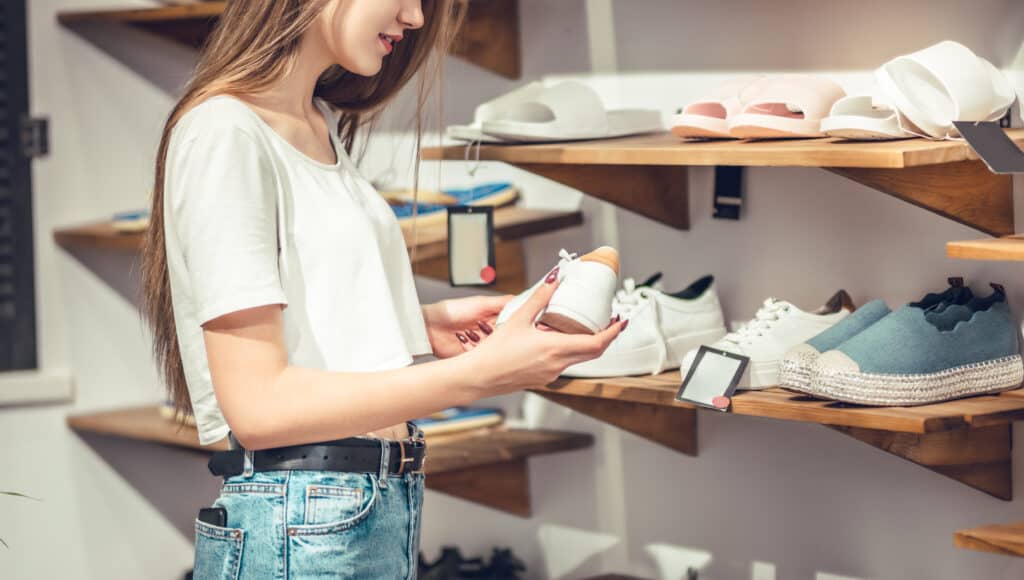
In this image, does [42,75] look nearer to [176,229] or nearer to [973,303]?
[176,229]

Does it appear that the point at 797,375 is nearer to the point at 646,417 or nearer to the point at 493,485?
the point at 646,417

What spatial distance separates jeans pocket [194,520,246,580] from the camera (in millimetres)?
1359

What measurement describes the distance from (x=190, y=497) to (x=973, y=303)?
197cm

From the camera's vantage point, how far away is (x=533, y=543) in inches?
103

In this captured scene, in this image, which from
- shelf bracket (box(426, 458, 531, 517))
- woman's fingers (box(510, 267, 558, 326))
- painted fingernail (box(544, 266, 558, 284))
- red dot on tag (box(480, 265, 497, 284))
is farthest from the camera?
shelf bracket (box(426, 458, 531, 517))

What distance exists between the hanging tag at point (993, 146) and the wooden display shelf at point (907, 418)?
0.97 feet

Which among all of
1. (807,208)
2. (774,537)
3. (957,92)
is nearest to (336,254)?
(957,92)

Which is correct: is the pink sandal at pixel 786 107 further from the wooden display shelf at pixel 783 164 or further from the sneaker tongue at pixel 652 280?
the sneaker tongue at pixel 652 280

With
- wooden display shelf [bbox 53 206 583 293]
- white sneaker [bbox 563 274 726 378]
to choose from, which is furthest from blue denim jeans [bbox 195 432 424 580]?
wooden display shelf [bbox 53 206 583 293]

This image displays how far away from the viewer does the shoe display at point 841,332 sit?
1.73 metres

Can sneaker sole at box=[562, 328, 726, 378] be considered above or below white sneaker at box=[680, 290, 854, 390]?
below

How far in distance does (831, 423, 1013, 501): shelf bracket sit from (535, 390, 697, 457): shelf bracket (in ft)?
1.66

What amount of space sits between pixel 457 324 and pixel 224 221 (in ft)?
1.66

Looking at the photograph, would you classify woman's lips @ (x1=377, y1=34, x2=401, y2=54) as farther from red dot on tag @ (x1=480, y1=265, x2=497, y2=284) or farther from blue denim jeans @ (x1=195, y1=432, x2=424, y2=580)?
red dot on tag @ (x1=480, y1=265, x2=497, y2=284)
